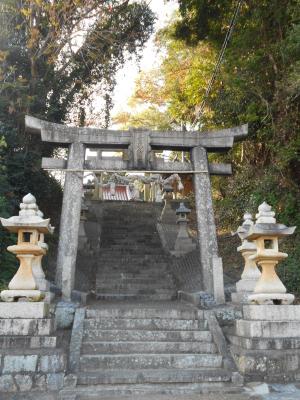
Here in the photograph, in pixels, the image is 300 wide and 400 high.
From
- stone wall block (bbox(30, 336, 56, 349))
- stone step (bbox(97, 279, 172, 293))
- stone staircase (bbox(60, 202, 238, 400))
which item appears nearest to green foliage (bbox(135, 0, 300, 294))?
stone step (bbox(97, 279, 172, 293))

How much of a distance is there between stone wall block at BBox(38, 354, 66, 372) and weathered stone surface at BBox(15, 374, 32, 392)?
198 millimetres

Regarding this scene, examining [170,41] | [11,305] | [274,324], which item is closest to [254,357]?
[274,324]

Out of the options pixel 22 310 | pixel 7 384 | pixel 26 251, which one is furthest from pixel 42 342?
pixel 26 251

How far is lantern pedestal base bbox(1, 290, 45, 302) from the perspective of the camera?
6.64 metres

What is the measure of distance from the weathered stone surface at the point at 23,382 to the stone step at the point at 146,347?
1.04 metres

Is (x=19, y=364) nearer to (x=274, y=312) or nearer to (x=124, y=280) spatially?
(x=274, y=312)

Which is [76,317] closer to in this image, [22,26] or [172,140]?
[172,140]

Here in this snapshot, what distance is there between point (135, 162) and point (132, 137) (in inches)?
23.6

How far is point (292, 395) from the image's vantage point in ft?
18.9

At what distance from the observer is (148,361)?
661cm

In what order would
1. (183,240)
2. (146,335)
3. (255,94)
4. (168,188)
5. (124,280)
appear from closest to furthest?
(146,335) → (124,280) → (255,94) → (183,240) → (168,188)

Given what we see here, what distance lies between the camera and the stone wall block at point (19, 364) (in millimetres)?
6074

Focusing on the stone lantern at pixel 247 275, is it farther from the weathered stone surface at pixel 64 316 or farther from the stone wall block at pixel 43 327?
the stone wall block at pixel 43 327

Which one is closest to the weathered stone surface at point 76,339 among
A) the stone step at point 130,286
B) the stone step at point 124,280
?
the stone step at point 130,286
